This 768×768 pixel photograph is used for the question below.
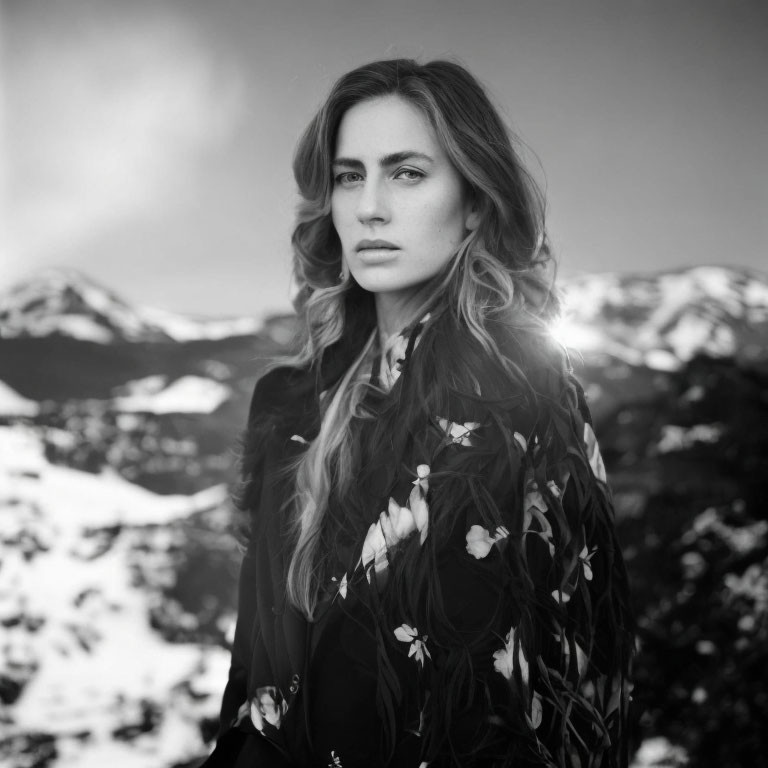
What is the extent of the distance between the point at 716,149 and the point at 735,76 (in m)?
0.23

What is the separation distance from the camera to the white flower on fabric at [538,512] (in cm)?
104

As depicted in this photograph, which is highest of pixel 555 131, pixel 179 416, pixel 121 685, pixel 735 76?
pixel 735 76

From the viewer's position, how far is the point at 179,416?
2.46 metres

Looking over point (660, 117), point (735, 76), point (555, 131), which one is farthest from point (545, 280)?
point (735, 76)

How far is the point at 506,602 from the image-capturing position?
101 centimetres

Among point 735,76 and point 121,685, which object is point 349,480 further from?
point 735,76

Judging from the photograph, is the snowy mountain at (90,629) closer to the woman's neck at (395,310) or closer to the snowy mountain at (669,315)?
the woman's neck at (395,310)

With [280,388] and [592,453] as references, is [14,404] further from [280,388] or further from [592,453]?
[592,453]

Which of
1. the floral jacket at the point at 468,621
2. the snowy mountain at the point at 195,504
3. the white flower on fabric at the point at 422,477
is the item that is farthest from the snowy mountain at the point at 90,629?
the white flower on fabric at the point at 422,477

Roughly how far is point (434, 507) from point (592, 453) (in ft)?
0.98

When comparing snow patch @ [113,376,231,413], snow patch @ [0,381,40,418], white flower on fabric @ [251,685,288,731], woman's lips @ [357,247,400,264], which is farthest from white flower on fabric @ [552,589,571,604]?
snow patch @ [0,381,40,418]

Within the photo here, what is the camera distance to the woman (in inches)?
39.8

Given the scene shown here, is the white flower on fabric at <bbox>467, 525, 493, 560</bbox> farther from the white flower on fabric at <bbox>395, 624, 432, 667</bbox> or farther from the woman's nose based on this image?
the woman's nose

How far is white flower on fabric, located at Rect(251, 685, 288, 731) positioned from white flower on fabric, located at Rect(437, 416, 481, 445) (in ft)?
1.57
